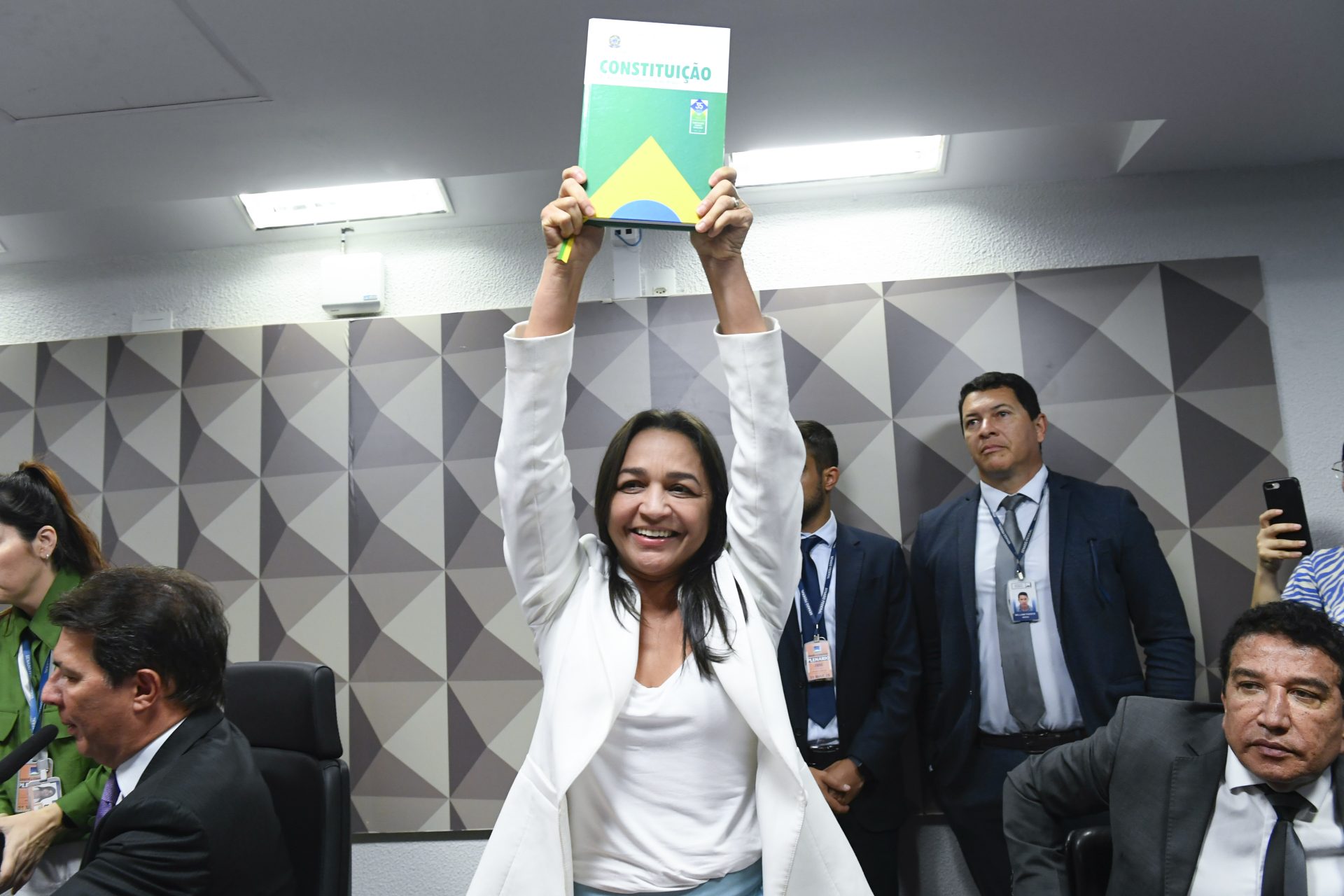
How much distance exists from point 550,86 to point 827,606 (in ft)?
5.85

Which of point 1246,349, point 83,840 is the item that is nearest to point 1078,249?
point 1246,349

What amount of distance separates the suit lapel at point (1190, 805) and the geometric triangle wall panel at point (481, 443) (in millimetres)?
1649

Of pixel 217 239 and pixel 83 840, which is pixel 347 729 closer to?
pixel 83 840

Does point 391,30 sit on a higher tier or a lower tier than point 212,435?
higher

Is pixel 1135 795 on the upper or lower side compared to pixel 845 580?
lower

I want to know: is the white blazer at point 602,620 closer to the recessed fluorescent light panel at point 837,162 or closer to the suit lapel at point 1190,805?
the suit lapel at point 1190,805

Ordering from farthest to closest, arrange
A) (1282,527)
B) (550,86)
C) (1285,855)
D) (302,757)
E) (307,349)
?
(307,349)
(1282,527)
(550,86)
(302,757)
(1285,855)

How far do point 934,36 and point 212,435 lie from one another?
116 inches

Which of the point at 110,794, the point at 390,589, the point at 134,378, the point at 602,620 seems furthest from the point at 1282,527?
the point at 134,378

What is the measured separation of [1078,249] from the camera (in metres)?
3.43

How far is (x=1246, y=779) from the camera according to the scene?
5.30ft

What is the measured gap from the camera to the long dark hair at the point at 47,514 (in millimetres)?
2369

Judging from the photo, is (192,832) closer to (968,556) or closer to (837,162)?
(968,556)

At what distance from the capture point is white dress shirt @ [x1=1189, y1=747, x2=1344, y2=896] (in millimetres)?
1566
